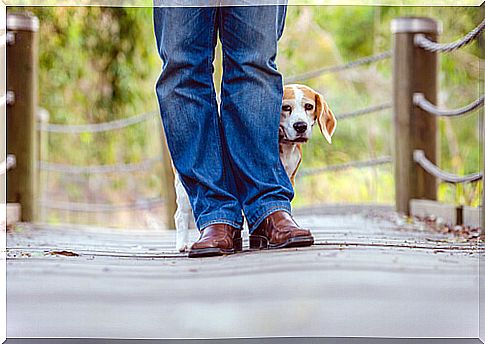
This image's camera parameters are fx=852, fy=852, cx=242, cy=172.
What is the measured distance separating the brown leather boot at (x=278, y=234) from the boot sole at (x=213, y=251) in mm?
33

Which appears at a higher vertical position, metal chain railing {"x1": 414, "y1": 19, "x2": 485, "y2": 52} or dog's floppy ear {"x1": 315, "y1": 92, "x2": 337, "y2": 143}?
metal chain railing {"x1": 414, "y1": 19, "x2": 485, "y2": 52}

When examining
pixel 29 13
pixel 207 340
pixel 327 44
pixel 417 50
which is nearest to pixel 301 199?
pixel 207 340

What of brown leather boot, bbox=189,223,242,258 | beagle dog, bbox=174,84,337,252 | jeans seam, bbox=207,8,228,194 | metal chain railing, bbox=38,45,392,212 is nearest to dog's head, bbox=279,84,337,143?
beagle dog, bbox=174,84,337,252

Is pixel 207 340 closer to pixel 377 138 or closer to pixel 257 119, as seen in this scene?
pixel 257 119

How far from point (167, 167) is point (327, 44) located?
1.10 meters

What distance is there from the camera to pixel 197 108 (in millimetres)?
2143

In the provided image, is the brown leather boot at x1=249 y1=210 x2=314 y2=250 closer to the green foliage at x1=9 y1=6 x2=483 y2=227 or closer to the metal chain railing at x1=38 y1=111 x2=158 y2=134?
the green foliage at x1=9 y1=6 x2=483 y2=227

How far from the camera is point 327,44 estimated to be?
3623 millimetres

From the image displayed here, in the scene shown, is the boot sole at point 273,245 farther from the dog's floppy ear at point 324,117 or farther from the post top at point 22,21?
the post top at point 22,21

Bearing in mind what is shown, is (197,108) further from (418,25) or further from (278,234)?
(418,25)

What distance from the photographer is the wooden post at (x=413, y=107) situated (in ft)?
9.01

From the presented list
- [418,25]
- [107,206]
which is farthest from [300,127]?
[107,206]

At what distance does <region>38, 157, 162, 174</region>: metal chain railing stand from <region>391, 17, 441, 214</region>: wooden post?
842mm

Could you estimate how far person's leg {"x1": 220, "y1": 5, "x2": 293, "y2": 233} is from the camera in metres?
2.13
